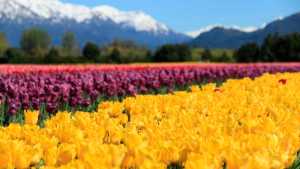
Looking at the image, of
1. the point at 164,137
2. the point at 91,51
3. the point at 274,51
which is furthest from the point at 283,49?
the point at 164,137

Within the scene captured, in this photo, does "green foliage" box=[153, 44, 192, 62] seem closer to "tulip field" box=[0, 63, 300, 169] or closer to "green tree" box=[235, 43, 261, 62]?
"green tree" box=[235, 43, 261, 62]

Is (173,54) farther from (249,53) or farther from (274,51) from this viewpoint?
(274,51)

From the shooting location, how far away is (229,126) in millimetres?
4773

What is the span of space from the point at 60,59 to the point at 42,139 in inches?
1890

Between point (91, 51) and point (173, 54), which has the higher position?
point (91, 51)

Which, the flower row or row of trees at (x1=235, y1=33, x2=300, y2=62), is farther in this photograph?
row of trees at (x1=235, y1=33, x2=300, y2=62)

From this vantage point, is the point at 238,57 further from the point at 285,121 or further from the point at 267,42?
the point at 285,121

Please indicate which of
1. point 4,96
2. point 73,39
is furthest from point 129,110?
point 73,39

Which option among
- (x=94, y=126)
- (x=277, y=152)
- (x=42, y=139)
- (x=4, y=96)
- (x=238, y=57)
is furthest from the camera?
(x=238, y=57)

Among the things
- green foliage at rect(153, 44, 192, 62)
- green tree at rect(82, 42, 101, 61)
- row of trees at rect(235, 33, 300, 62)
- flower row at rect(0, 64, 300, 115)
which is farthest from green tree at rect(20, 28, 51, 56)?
flower row at rect(0, 64, 300, 115)

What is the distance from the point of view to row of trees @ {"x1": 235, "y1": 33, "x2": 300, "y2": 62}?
54.7 m

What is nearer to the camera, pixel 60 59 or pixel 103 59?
pixel 60 59

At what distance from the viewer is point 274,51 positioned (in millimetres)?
56000

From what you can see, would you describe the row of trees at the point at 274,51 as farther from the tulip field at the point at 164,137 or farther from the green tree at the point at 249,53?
the tulip field at the point at 164,137
